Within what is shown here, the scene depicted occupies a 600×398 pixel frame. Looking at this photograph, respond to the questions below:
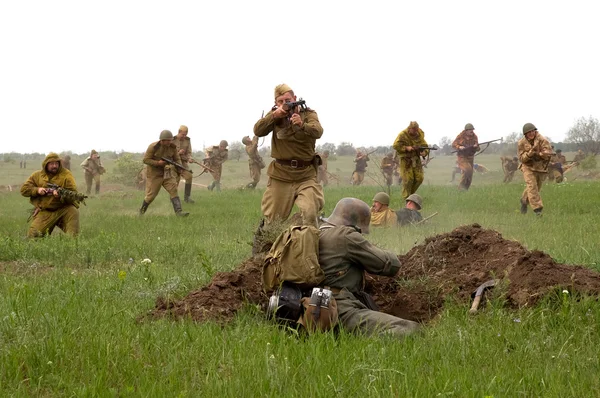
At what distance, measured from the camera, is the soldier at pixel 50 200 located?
12438mm

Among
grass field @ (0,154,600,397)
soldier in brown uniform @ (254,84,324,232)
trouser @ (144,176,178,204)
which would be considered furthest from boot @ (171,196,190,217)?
grass field @ (0,154,600,397)

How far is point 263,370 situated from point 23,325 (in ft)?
6.15

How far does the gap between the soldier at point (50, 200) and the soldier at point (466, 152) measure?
44.5ft

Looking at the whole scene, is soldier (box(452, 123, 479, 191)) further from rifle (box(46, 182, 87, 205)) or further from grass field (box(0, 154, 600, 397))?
grass field (box(0, 154, 600, 397))

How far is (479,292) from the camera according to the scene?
19.5 feet

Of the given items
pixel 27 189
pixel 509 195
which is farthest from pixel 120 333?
pixel 509 195

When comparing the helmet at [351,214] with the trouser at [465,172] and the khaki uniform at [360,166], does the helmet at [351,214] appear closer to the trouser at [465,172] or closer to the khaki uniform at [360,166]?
the trouser at [465,172]

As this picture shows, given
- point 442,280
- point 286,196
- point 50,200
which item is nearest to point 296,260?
point 442,280

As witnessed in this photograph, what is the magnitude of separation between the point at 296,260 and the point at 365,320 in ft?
2.28

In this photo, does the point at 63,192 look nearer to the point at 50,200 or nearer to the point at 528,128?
the point at 50,200

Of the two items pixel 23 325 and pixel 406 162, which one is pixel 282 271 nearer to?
pixel 23 325

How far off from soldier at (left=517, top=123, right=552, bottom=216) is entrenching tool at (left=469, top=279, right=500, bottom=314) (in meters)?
9.56

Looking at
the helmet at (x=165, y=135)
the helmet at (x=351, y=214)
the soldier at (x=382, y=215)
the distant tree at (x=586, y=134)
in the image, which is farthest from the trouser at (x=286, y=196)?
the distant tree at (x=586, y=134)

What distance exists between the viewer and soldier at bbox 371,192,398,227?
13344 millimetres
